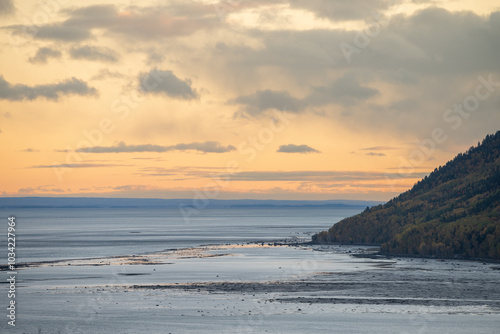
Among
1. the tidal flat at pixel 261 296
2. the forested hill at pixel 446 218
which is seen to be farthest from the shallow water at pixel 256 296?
the forested hill at pixel 446 218

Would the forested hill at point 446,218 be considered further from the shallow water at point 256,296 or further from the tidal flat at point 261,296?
the tidal flat at point 261,296

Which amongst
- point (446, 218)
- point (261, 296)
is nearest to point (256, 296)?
point (261, 296)

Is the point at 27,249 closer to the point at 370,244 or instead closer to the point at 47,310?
the point at 370,244

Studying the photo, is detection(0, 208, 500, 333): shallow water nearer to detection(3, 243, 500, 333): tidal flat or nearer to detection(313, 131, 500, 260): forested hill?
detection(3, 243, 500, 333): tidal flat

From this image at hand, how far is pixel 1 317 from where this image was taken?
61375 mm

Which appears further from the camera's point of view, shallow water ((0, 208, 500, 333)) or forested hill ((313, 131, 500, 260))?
forested hill ((313, 131, 500, 260))

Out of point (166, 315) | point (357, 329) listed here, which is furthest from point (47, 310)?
point (357, 329)

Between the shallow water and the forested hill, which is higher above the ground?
the forested hill

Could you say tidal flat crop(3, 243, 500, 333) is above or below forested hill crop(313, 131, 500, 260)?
below

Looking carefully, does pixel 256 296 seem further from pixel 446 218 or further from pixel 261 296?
pixel 446 218

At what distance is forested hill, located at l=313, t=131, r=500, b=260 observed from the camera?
129750mm

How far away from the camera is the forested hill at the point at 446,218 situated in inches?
5108

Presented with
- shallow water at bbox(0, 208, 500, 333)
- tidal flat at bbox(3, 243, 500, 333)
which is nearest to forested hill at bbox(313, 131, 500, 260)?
shallow water at bbox(0, 208, 500, 333)

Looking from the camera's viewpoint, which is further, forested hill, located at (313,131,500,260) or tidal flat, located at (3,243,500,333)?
forested hill, located at (313,131,500,260)
